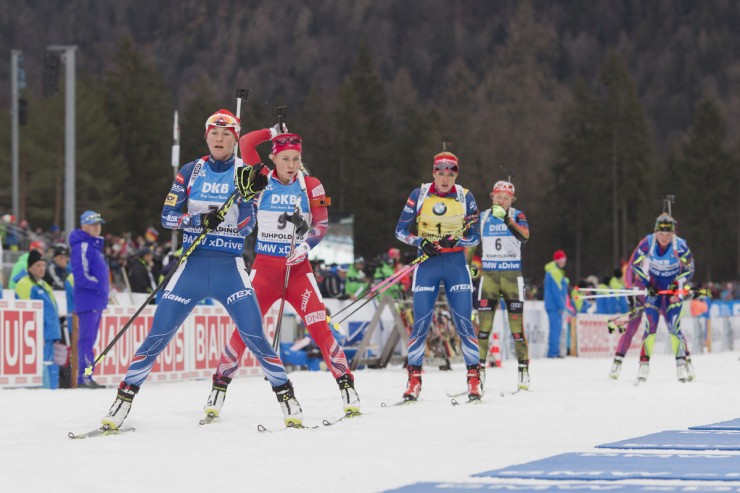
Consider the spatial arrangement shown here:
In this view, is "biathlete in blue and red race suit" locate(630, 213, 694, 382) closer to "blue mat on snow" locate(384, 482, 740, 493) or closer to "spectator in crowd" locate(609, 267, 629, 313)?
"blue mat on snow" locate(384, 482, 740, 493)

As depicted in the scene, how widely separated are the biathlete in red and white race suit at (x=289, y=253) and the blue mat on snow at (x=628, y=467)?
321 cm

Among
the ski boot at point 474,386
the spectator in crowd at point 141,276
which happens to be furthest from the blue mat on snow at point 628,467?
the spectator in crowd at point 141,276

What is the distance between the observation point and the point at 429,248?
12469 mm

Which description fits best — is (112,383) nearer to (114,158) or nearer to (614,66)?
(114,158)

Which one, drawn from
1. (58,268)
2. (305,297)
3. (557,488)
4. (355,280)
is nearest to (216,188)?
(305,297)

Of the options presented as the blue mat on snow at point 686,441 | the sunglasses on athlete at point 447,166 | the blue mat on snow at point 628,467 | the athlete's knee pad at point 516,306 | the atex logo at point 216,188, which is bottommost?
the blue mat on snow at point 686,441

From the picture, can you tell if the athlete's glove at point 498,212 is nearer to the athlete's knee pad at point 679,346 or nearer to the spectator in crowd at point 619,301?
the athlete's knee pad at point 679,346

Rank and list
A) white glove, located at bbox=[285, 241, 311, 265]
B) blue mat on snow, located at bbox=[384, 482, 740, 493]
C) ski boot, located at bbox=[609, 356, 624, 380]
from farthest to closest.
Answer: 1. ski boot, located at bbox=[609, 356, 624, 380]
2. white glove, located at bbox=[285, 241, 311, 265]
3. blue mat on snow, located at bbox=[384, 482, 740, 493]

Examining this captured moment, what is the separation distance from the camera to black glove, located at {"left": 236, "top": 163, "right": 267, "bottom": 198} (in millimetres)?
9237

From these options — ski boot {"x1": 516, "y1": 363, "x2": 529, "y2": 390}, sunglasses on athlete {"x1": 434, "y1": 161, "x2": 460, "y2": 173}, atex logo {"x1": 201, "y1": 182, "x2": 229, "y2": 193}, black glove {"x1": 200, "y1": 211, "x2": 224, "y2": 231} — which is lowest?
ski boot {"x1": 516, "y1": 363, "x2": 529, "y2": 390}

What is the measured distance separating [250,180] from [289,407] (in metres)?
1.73

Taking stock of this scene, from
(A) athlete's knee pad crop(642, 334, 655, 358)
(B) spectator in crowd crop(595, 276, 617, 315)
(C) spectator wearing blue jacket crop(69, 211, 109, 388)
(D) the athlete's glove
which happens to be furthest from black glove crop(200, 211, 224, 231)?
(B) spectator in crowd crop(595, 276, 617, 315)

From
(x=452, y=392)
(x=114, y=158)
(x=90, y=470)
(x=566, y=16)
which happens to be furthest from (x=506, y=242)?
(x=566, y=16)

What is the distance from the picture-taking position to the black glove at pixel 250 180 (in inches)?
364
